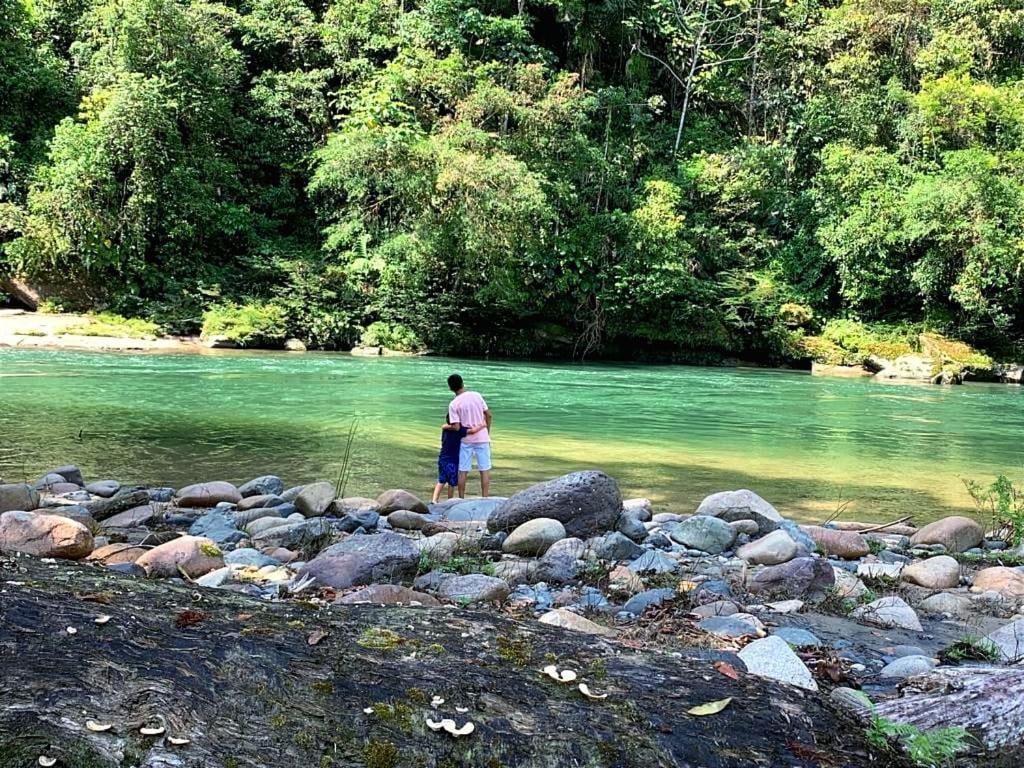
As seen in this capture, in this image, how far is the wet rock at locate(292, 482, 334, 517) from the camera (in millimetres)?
6223

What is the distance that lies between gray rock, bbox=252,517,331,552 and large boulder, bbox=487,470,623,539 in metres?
1.19

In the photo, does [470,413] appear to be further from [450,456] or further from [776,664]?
[776,664]

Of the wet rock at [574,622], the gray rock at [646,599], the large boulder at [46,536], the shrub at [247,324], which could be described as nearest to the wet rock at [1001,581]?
the gray rock at [646,599]

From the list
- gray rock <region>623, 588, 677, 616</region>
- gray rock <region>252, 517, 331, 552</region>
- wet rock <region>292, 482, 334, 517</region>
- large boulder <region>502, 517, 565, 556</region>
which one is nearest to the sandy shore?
wet rock <region>292, 482, 334, 517</region>

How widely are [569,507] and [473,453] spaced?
256cm

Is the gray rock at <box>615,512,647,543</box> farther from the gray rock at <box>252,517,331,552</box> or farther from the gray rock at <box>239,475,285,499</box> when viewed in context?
the gray rock at <box>239,475,285,499</box>

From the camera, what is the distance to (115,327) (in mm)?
25062

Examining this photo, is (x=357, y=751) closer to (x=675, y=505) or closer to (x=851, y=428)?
(x=675, y=505)

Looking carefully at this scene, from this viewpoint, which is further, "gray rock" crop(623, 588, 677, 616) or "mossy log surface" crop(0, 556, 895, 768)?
"gray rock" crop(623, 588, 677, 616)

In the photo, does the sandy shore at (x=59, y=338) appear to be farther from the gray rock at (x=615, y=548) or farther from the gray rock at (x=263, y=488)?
the gray rock at (x=615, y=548)

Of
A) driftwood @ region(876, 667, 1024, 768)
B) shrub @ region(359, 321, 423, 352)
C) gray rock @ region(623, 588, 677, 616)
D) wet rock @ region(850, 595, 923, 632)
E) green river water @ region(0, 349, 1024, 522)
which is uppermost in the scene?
shrub @ region(359, 321, 423, 352)

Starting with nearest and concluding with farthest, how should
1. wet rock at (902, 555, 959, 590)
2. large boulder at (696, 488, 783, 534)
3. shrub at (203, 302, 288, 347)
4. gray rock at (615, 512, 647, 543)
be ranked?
1. wet rock at (902, 555, 959, 590)
2. gray rock at (615, 512, 647, 543)
3. large boulder at (696, 488, 783, 534)
4. shrub at (203, 302, 288, 347)

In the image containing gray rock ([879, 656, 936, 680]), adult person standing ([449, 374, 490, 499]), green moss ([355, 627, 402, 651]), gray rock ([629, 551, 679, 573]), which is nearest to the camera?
green moss ([355, 627, 402, 651])

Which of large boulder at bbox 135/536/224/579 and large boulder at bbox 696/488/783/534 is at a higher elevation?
large boulder at bbox 135/536/224/579
